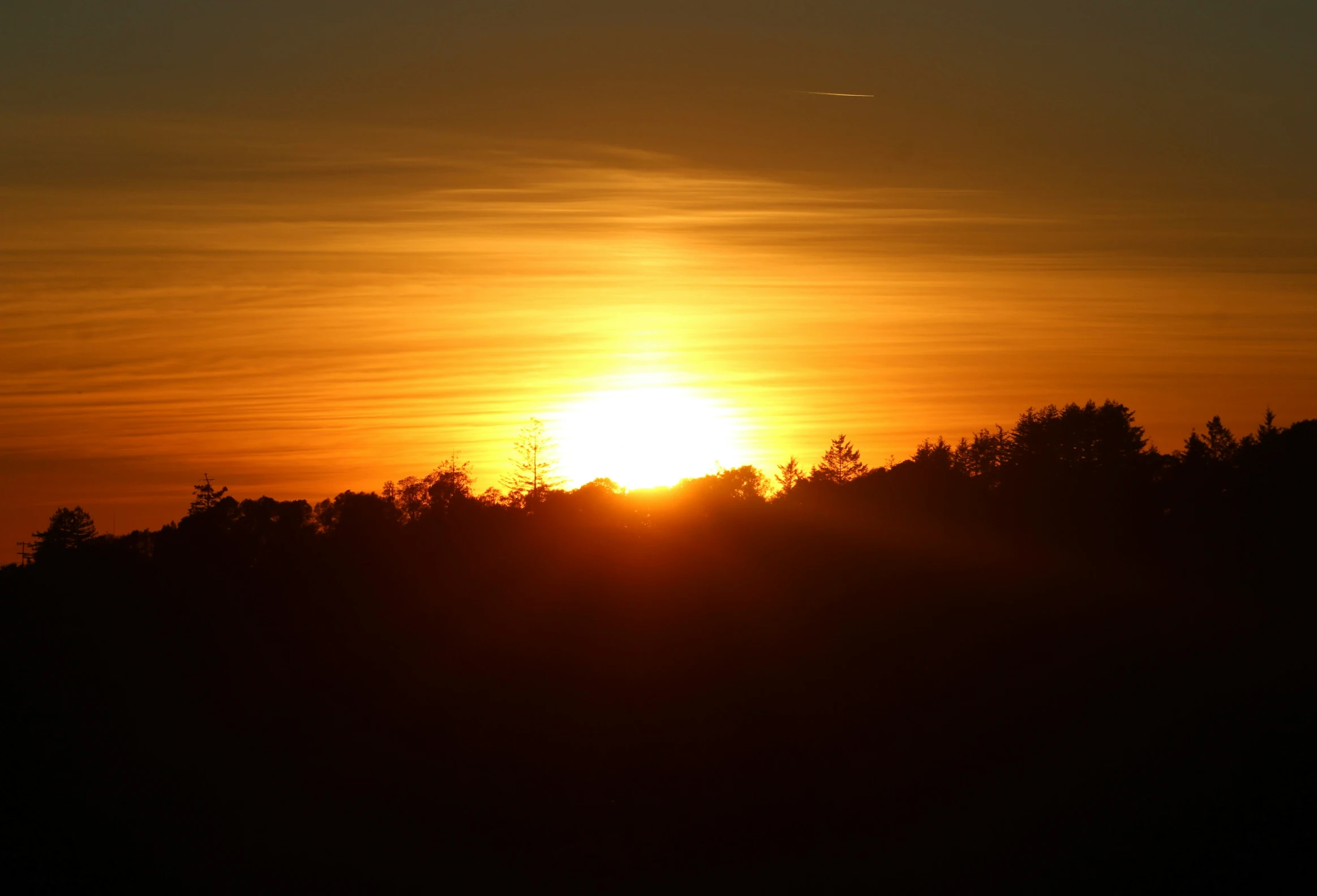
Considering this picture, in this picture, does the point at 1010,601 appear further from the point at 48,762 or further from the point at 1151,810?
the point at 48,762

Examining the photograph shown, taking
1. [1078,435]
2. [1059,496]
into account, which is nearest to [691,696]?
[1059,496]

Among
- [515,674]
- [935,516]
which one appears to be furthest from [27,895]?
[935,516]

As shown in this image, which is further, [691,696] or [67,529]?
[67,529]

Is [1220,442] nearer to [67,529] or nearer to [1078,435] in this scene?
[1078,435]

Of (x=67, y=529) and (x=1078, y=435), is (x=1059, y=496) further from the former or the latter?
(x=67, y=529)

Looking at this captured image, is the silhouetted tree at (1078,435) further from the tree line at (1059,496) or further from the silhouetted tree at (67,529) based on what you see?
the silhouetted tree at (67,529)

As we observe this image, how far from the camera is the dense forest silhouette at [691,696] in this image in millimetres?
38062

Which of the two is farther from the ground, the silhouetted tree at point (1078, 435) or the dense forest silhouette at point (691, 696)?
the silhouetted tree at point (1078, 435)

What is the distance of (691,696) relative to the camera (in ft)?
176

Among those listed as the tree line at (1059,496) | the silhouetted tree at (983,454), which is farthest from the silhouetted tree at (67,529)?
the silhouetted tree at (983,454)

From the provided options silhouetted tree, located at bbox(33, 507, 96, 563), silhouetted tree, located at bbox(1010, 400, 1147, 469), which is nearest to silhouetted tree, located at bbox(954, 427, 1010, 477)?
silhouetted tree, located at bbox(1010, 400, 1147, 469)

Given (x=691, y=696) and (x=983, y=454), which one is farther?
(x=983, y=454)

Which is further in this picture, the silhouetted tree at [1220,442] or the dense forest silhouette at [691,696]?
the silhouetted tree at [1220,442]

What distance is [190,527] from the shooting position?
236ft
